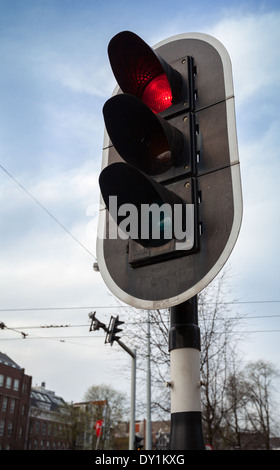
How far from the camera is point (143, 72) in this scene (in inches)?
96.5

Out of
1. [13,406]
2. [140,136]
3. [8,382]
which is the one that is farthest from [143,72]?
A: [13,406]

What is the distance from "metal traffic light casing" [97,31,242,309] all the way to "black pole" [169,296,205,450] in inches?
7.1

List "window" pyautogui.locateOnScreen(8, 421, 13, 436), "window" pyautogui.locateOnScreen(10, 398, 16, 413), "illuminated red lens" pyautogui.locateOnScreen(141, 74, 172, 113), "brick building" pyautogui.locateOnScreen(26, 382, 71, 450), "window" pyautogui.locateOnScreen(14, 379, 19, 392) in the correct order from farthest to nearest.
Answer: "brick building" pyautogui.locateOnScreen(26, 382, 71, 450)
"window" pyautogui.locateOnScreen(14, 379, 19, 392)
"window" pyautogui.locateOnScreen(10, 398, 16, 413)
"window" pyautogui.locateOnScreen(8, 421, 13, 436)
"illuminated red lens" pyautogui.locateOnScreen(141, 74, 172, 113)

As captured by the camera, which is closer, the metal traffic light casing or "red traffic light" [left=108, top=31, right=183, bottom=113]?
the metal traffic light casing

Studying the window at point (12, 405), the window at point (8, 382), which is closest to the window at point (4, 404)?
the window at point (12, 405)

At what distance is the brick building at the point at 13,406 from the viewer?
54625 millimetres

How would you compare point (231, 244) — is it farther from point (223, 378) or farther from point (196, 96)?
point (223, 378)

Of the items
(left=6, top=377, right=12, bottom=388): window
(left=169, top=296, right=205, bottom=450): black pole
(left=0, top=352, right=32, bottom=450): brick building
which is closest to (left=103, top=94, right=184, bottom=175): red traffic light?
(left=169, top=296, right=205, bottom=450): black pole

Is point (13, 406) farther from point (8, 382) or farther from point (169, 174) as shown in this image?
point (169, 174)

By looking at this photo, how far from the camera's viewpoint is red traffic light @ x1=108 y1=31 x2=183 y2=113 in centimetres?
229

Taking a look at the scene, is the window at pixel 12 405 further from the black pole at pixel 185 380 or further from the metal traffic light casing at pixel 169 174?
the black pole at pixel 185 380

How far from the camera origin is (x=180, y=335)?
77.0 inches

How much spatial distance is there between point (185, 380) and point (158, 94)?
1535 mm

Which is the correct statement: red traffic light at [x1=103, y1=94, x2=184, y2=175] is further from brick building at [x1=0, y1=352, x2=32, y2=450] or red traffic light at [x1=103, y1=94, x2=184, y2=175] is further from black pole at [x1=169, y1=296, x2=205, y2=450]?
brick building at [x1=0, y1=352, x2=32, y2=450]
